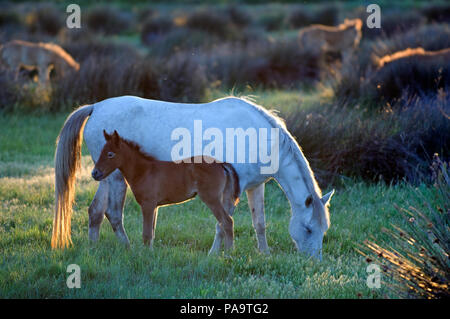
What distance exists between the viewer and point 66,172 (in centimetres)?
549

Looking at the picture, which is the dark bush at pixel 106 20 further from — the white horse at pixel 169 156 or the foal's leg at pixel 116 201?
the foal's leg at pixel 116 201

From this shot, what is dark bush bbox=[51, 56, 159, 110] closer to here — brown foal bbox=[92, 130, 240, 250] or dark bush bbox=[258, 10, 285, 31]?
brown foal bbox=[92, 130, 240, 250]

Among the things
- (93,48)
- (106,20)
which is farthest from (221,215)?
(106,20)

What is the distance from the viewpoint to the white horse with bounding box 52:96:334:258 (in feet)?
17.3

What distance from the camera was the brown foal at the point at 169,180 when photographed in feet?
17.1

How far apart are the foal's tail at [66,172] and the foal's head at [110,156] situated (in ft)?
1.86

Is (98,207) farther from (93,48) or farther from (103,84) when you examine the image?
(93,48)

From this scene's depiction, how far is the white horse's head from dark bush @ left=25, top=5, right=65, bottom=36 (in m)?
22.3

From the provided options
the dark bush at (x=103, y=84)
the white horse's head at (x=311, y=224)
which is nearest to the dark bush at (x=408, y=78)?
the dark bush at (x=103, y=84)

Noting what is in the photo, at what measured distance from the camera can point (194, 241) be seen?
5957 mm

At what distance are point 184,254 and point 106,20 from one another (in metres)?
24.9

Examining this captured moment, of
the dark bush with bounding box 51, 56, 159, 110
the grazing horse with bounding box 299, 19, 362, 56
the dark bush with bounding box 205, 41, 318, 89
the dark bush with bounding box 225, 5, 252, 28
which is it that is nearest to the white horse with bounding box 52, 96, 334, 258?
the dark bush with bounding box 51, 56, 159, 110
